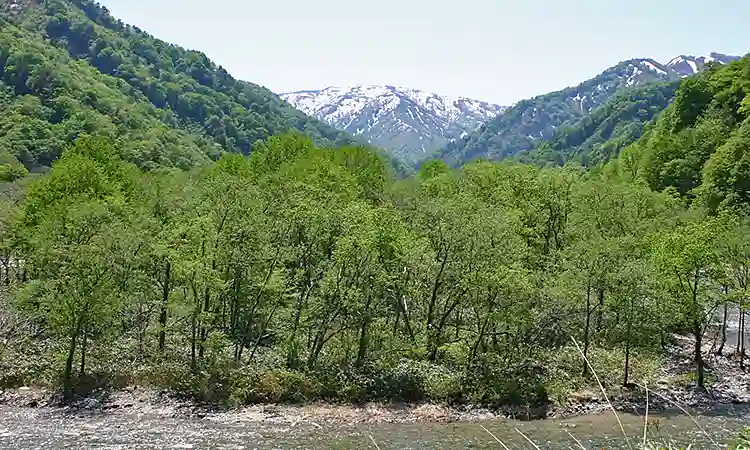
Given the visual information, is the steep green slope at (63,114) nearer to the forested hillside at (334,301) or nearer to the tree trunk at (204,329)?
the forested hillside at (334,301)

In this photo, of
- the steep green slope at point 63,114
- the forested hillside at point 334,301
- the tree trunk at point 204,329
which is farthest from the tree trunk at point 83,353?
the steep green slope at point 63,114

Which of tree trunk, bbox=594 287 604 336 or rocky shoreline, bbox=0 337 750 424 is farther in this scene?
tree trunk, bbox=594 287 604 336

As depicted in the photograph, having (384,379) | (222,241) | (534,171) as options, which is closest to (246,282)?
(222,241)

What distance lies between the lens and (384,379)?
38750 mm

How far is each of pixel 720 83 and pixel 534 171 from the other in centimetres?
6183

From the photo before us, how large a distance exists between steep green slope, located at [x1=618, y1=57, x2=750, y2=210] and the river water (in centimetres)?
5077

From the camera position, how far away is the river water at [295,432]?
30203 mm

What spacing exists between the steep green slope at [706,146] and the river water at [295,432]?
50.8m

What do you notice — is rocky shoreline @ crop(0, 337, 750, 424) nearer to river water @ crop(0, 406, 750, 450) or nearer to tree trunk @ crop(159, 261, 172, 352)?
river water @ crop(0, 406, 750, 450)

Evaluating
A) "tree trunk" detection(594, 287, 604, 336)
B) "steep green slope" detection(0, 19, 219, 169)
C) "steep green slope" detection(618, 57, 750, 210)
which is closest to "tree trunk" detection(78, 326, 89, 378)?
"tree trunk" detection(594, 287, 604, 336)

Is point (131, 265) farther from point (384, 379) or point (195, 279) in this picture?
point (384, 379)

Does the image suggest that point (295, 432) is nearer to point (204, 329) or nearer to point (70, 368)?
point (204, 329)

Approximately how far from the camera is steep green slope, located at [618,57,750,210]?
265 feet

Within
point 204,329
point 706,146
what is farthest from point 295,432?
point 706,146
